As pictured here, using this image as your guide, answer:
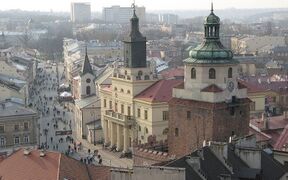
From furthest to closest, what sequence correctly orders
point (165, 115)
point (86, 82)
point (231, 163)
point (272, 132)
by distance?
point (86, 82)
point (165, 115)
point (272, 132)
point (231, 163)

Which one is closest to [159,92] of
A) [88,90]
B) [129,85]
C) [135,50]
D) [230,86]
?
[129,85]

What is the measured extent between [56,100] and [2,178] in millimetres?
76870

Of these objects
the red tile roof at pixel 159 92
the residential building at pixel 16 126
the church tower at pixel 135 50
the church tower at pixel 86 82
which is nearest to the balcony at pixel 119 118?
the red tile roof at pixel 159 92

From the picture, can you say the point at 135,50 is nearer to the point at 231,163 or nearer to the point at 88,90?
the point at 88,90

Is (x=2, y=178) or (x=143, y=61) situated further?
(x=143, y=61)

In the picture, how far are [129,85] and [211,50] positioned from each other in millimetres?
27741

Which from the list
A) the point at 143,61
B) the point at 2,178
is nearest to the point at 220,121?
the point at 2,178

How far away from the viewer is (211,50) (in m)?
42.8

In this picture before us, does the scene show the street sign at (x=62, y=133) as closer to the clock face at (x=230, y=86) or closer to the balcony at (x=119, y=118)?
the balcony at (x=119, y=118)

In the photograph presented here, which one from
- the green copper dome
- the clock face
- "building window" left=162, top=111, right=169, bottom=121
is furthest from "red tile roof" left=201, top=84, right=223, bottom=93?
"building window" left=162, top=111, right=169, bottom=121

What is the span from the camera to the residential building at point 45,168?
132ft

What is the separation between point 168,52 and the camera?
18225 centimetres

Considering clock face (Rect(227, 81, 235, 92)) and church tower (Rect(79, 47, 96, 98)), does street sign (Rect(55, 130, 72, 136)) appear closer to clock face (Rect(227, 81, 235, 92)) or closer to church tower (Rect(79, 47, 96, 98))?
church tower (Rect(79, 47, 96, 98))

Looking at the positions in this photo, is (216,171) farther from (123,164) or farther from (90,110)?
(90,110)
